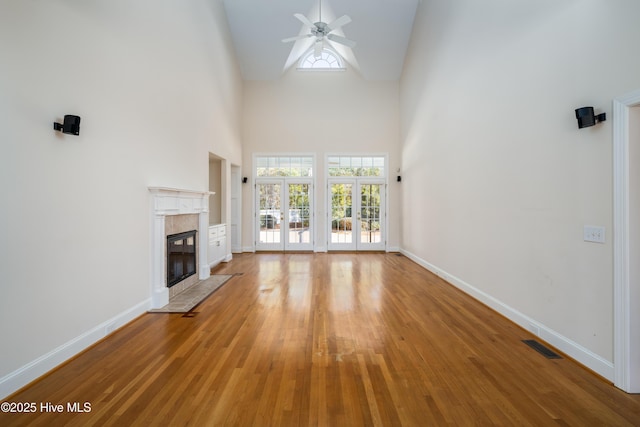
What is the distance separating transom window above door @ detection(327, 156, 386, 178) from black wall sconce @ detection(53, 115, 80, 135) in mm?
5880

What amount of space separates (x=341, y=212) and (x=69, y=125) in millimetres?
6107

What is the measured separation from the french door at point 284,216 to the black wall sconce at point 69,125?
17.9ft

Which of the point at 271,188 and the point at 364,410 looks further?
the point at 271,188

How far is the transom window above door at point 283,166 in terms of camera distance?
7.82 metres

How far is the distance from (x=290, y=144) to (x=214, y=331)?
5.71 m

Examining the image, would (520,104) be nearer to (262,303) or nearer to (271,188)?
(262,303)

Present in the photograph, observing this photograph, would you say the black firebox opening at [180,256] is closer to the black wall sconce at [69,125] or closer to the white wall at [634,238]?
the black wall sconce at [69,125]

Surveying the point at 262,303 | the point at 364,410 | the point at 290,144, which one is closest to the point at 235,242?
the point at 290,144

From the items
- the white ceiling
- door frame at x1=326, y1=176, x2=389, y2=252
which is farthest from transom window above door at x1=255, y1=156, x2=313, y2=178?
the white ceiling

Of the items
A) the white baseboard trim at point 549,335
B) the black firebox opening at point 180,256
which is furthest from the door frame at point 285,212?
the white baseboard trim at point 549,335

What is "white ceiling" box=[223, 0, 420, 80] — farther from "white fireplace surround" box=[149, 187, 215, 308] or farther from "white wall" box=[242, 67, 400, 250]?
"white fireplace surround" box=[149, 187, 215, 308]

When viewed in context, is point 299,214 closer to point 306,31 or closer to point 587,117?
point 306,31

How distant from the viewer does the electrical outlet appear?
2143 millimetres

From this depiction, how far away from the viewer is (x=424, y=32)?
588cm
